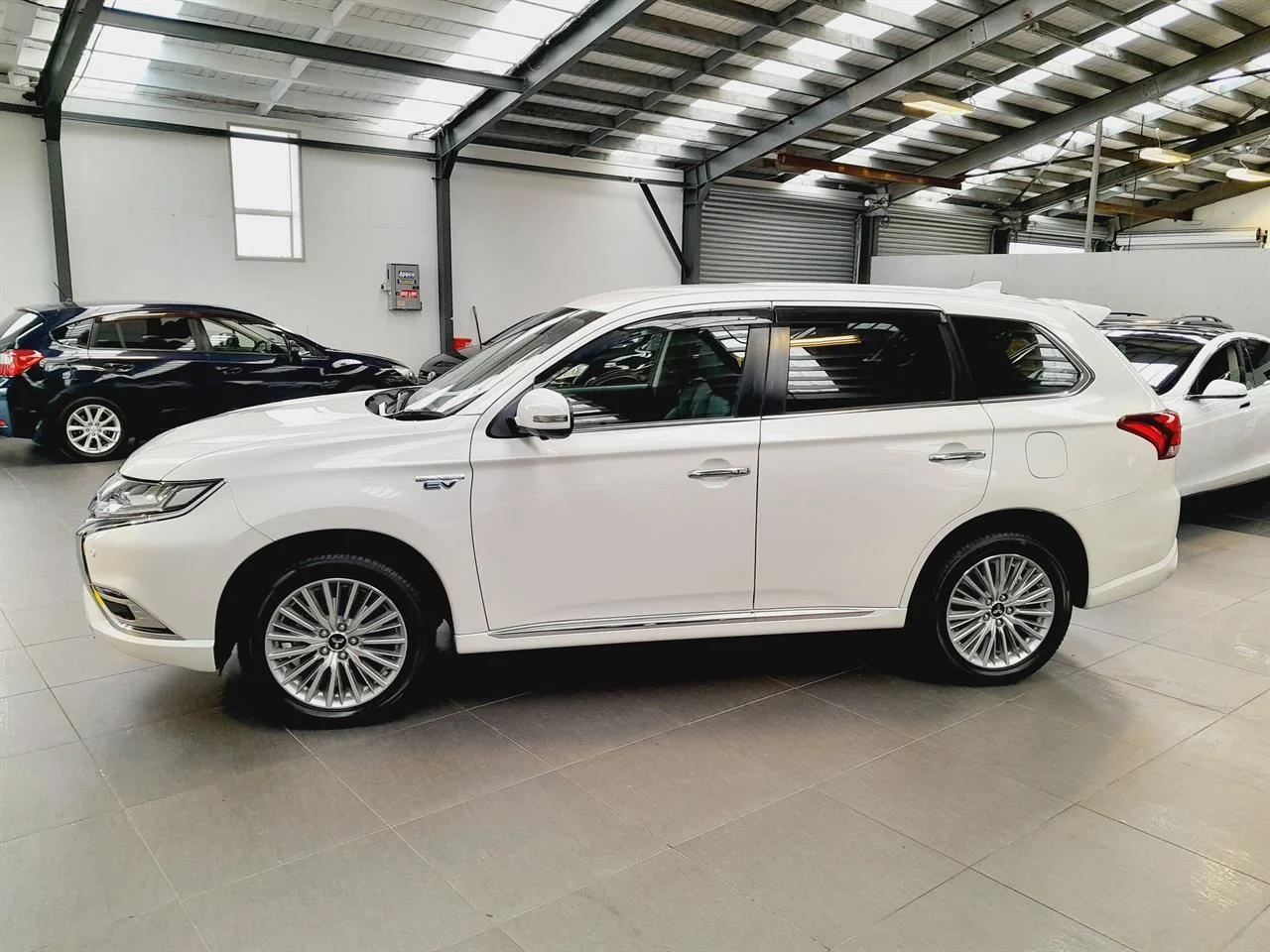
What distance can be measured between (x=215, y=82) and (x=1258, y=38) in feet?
45.4

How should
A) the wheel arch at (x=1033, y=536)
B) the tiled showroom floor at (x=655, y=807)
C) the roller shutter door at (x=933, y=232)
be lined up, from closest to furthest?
the tiled showroom floor at (x=655, y=807), the wheel arch at (x=1033, y=536), the roller shutter door at (x=933, y=232)

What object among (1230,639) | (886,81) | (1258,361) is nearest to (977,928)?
(1230,639)

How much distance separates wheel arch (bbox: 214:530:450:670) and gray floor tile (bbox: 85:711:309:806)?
294 millimetres

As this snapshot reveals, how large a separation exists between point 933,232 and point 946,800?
65.9 feet

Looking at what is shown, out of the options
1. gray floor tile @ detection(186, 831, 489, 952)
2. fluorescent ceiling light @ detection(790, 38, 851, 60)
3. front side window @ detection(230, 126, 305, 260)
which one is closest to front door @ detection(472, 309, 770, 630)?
gray floor tile @ detection(186, 831, 489, 952)

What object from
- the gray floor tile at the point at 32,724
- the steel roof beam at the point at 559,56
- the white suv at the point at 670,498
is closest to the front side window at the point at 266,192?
the steel roof beam at the point at 559,56

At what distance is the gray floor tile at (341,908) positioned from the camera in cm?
232

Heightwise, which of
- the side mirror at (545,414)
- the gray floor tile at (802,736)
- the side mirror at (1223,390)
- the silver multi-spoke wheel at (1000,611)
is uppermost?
the side mirror at (545,414)

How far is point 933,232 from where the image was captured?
2109 cm

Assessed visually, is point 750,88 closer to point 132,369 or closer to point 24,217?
point 132,369

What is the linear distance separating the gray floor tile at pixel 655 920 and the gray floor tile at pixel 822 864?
0.06 meters

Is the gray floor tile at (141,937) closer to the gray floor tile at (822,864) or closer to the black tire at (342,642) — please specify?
the black tire at (342,642)

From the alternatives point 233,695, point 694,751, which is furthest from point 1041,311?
point 233,695

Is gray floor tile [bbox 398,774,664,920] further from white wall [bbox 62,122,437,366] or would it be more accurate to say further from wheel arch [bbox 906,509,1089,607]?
white wall [bbox 62,122,437,366]
